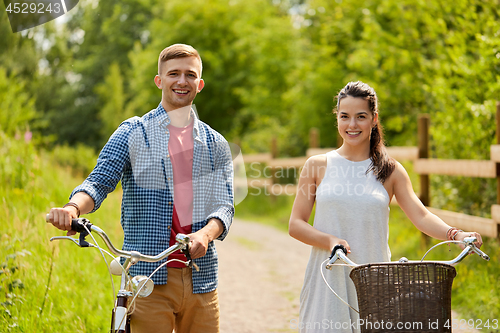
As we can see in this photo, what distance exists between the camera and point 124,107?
26719mm

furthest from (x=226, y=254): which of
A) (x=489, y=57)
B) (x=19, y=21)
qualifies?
(x=19, y=21)

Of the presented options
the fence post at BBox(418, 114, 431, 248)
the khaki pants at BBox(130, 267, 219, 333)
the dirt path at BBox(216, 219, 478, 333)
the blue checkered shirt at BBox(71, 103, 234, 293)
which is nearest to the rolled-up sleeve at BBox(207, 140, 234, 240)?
the blue checkered shirt at BBox(71, 103, 234, 293)

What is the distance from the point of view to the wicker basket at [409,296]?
84.0 inches

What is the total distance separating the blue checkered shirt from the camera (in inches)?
101

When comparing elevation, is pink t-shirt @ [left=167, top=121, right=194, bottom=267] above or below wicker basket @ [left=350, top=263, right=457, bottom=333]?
above

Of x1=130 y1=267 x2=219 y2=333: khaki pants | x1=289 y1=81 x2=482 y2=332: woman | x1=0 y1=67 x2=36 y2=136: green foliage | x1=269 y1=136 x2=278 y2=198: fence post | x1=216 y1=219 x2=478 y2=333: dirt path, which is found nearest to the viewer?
x1=130 y1=267 x2=219 y2=333: khaki pants

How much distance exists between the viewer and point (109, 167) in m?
2.53

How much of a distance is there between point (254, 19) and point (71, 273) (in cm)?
1961

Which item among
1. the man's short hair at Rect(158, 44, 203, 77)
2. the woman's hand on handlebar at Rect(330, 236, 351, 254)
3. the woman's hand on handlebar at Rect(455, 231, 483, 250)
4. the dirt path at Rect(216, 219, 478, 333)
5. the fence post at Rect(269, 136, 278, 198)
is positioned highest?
the fence post at Rect(269, 136, 278, 198)

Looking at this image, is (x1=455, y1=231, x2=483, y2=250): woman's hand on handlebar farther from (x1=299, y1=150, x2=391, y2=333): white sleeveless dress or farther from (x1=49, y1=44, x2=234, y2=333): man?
(x1=49, y1=44, x2=234, y2=333): man

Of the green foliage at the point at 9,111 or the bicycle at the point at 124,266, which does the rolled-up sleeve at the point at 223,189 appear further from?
the green foliage at the point at 9,111

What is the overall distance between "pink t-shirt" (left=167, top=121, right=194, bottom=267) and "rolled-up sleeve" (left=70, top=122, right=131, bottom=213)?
0.23 meters

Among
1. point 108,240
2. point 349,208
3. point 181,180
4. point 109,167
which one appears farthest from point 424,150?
point 108,240

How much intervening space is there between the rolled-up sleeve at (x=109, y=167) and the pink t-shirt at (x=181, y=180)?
23cm
